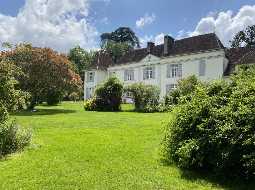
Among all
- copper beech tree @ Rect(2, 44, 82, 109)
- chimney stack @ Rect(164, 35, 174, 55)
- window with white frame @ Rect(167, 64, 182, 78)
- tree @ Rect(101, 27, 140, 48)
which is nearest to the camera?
copper beech tree @ Rect(2, 44, 82, 109)

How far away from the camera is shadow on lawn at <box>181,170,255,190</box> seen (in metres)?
9.17

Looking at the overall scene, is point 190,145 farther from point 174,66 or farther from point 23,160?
point 174,66

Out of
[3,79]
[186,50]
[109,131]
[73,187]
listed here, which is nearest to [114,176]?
[73,187]

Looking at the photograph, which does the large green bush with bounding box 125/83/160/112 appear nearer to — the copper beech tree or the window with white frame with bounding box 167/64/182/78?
the copper beech tree

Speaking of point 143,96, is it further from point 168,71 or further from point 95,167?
point 95,167

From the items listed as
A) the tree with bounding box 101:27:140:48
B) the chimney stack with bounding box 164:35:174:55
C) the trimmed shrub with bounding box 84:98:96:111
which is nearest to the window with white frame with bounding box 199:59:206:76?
the chimney stack with bounding box 164:35:174:55

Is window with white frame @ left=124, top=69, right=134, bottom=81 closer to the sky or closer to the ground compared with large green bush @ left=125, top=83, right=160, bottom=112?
closer to the sky

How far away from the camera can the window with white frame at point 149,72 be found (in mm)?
55438

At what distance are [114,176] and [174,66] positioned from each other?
43565 mm

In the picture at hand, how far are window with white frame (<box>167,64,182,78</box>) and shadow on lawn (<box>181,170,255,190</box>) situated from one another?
138 feet

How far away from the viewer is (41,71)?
110ft

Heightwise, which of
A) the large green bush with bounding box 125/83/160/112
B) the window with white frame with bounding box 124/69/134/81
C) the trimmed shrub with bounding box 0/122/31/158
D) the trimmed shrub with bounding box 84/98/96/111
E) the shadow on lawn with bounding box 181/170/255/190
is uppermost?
the window with white frame with bounding box 124/69/134/81

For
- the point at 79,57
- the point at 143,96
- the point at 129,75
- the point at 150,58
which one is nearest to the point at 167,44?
the point at 150,58

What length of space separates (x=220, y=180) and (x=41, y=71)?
25.5 metres
